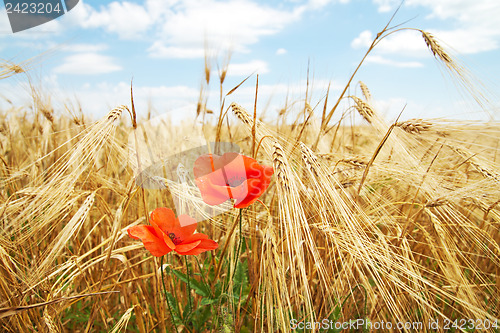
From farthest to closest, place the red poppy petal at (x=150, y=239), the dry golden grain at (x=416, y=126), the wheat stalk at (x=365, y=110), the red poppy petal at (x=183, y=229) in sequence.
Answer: the wheat stalk at (x=365, y=110), the dry golden grain at (x=416, y=126), the red poppy petal at (x=183, y=229), the red poppy petal at (x=150, y=239)

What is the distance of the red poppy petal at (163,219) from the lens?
0.78 m

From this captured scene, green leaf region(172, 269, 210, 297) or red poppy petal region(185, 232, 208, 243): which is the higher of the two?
red poppy petal region(185, 232, 208, 243)

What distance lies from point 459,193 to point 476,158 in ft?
0.99

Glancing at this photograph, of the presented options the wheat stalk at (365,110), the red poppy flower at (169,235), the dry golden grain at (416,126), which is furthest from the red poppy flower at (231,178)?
the wheat stalk at (365,110)

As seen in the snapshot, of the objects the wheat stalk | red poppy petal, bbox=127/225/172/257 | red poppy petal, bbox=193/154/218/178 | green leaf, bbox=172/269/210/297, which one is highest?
the wheat stalk

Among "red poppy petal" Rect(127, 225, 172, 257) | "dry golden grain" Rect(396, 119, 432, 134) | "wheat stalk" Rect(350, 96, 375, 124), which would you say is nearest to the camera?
"red poppy petal" Rect(127, 225, 172, 257)

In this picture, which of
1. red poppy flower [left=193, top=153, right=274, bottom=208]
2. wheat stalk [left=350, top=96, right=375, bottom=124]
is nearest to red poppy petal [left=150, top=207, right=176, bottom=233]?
red poppy flower [left=193, top=153, right=274, bottom=208]

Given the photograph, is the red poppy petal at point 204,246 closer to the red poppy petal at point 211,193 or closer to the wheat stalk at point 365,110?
the red poppy petal at point 211,193

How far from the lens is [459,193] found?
3.29ft

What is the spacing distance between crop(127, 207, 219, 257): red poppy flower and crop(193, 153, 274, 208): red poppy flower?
10cm

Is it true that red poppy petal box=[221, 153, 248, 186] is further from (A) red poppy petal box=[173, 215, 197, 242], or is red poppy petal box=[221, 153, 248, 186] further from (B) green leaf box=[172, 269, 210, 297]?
(B) green leaf box=[172, 269, 210, 297]

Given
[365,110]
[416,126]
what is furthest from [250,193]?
[365,110]

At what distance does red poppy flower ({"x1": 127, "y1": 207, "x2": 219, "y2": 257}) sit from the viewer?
0.71 m

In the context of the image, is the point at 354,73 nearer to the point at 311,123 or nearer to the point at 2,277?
the point at 311,123
